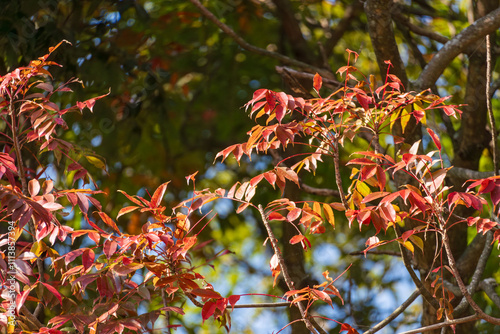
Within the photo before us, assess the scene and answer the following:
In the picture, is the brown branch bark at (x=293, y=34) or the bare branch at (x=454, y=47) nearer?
the bare branch at (x=454, y=47)

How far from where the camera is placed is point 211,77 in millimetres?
3270

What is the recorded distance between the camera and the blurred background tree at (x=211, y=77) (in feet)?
7.99

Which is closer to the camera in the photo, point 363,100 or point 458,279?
point 458,279

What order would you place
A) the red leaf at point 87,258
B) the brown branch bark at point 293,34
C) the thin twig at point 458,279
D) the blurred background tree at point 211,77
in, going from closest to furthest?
the thin twig at point 458,279 → the red leaf at point 87,258 → the blurred background tree at point 211,77 → the brown branch bark at point 293,34

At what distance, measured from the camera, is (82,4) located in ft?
9.39

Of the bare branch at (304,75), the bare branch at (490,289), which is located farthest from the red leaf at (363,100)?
the bare branch at (490,289)

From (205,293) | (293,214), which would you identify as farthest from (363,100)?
(205,293)

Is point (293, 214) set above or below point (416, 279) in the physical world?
above

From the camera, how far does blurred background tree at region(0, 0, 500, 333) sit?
95.9 inches

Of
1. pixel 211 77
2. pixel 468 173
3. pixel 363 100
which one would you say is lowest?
pixel 211 77

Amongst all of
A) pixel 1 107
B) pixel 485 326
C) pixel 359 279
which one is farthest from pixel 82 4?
pixel 485 326

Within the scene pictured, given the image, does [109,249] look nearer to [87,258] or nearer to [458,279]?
[87,258]

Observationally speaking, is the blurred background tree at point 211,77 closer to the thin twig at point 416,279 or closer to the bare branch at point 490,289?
the bare branch at point 490,289

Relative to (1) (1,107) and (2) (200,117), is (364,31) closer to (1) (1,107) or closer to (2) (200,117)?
(2) (200,117)
